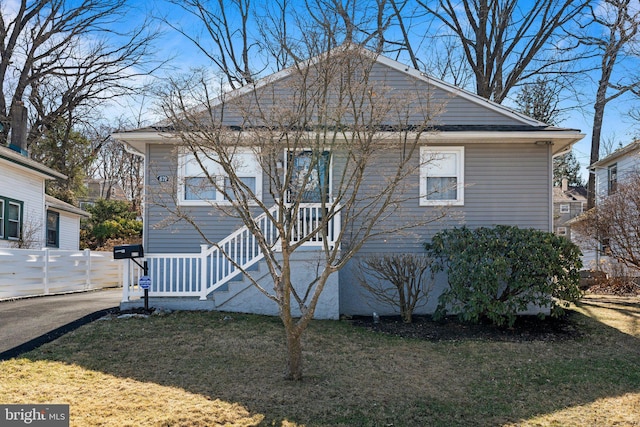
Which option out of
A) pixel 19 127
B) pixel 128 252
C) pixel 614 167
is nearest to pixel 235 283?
pixel 128 252

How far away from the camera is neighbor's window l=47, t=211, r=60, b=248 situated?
66.2ft

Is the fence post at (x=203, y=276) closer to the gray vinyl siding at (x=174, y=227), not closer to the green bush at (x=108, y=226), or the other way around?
the gray vinyl siding at (x=174, y=227)

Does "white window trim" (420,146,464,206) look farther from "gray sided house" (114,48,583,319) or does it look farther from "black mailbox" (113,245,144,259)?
"black mailbox" (113,245,144,259)

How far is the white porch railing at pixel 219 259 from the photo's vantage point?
9.29 metres

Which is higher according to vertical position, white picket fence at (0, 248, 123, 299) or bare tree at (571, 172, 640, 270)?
bare tree at (571, 172, 640, 270)

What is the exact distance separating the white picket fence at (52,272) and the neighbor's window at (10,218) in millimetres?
3034

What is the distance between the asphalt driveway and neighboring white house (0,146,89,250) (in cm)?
624

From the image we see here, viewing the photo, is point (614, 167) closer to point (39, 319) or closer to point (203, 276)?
point (203, 276)

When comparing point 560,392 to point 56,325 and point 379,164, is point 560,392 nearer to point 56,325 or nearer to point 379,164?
point 379,164

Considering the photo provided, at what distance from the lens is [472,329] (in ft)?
29.9

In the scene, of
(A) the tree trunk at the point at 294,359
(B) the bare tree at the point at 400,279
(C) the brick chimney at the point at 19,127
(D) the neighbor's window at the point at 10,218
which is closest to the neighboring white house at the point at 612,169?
(B) the bare tree at the point at 400,279

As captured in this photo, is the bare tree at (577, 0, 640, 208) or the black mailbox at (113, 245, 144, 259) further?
the bare tree at (577, 0, 640, 208)

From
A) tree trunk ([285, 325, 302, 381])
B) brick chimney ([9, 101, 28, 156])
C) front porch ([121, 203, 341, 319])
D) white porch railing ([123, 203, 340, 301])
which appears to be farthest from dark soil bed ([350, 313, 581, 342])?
brick chimney ([9, 101, 28, 156])

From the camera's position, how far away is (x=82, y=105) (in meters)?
25.0
